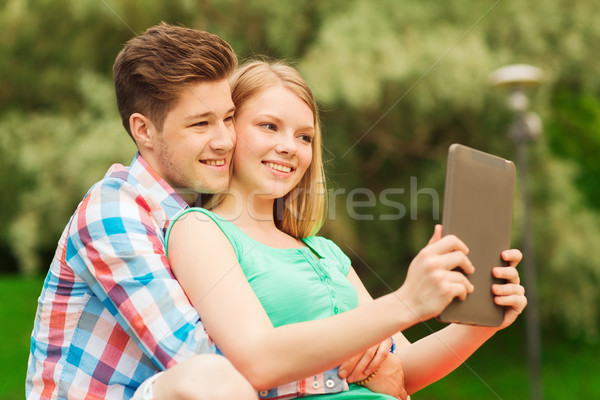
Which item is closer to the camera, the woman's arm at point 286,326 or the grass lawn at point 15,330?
the woman's arm at point 286,326

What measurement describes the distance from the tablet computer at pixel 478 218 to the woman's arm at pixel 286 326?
0.08 m

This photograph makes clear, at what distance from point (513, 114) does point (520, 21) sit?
1.48 m

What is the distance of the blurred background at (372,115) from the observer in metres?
7.80

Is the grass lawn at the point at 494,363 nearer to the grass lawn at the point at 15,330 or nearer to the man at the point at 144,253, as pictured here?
the grass lawn at the point at 15,330

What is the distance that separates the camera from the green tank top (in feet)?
5.84

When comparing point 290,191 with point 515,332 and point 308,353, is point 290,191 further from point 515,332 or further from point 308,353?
point 515,332

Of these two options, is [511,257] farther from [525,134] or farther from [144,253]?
[525,134]

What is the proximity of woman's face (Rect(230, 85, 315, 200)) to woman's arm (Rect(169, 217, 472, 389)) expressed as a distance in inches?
18.8

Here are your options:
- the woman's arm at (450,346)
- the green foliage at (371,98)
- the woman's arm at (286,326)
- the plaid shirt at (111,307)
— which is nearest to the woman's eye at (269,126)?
the plaid shirt at (111,307)

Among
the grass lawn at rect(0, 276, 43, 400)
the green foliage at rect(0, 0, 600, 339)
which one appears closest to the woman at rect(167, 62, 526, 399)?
the green foliage at rect(0, 0, 600, 339)

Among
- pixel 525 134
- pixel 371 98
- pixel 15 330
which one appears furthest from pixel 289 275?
pixel 15 330

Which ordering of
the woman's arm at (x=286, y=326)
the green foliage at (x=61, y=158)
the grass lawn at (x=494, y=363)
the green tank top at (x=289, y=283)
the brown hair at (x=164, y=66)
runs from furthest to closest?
the grass lawn at (x=494, y=363)
the green foliage at (x=61, y=158)
the brown hair at (x=164, y=66)
the green tank top at (x=289, y=283)
the woman's arm at (x=286, y=326)

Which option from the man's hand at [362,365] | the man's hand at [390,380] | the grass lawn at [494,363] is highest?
the man's hand at [362,365]

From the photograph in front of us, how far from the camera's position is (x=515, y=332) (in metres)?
11.3
